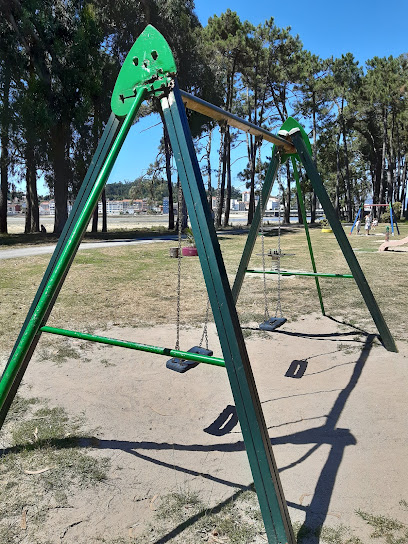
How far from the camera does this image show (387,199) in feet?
129

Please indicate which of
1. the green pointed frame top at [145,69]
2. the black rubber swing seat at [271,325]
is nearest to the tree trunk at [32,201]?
the black rubber swing seat at [271,325]

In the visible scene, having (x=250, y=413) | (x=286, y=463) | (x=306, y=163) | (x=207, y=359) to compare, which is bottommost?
(x=286, y=463)

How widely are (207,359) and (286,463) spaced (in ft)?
3.02

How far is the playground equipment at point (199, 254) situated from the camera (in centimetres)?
176

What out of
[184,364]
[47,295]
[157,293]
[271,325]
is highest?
[47,295]

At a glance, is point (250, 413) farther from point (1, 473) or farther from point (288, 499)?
point (1, 473)

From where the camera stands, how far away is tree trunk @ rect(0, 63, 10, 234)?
1612 cm

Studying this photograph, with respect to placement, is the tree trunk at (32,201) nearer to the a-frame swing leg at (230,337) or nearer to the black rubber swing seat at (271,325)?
the black rubber swing seat at (271,325)

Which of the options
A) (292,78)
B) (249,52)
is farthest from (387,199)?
(249,52)

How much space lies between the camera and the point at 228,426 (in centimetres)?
285

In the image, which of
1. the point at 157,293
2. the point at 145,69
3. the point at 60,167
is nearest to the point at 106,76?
the point at 60,167

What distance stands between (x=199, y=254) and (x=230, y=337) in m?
0.39

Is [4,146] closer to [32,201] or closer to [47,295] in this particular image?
[32,201]

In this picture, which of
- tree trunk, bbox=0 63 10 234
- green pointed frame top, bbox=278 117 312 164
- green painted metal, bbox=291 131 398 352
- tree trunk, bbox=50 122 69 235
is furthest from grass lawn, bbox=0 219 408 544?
tree trunk, bbox=0 63 10 234
